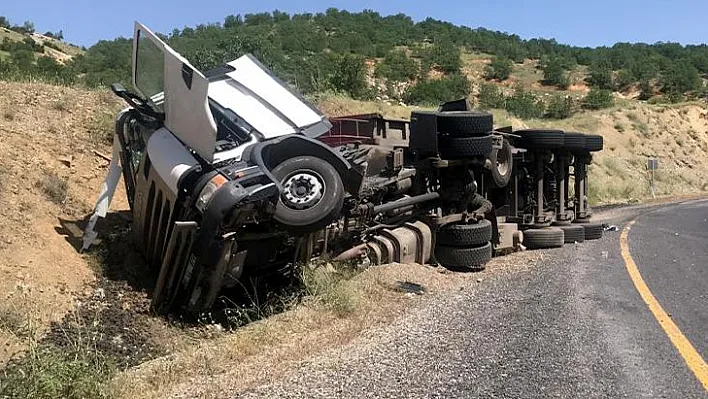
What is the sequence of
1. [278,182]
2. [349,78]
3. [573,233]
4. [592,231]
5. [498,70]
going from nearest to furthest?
[278,182]
[573,233]
[592,231]
[349,78]
[498,70]

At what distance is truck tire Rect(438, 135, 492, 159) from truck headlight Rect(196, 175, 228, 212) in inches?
137

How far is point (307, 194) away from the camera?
6.42 meters

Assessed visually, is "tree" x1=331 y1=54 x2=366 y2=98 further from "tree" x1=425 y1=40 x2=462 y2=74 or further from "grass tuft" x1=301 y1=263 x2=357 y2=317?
"grass tuft" x1=301 y1=263 x2=357 y2=317

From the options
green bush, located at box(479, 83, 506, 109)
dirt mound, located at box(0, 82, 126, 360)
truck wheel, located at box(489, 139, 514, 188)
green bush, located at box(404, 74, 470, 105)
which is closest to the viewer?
dirt mound, located at box(0, 82, 126, 360)

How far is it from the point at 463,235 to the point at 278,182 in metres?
3.19

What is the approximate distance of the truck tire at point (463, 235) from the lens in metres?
8.63

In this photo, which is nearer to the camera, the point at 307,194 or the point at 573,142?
the point at 307,194

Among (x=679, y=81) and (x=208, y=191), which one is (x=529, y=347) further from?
(x=679, y=81)

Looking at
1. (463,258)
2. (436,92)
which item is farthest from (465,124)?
(436,92)

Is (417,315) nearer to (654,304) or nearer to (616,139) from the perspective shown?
(654,304)

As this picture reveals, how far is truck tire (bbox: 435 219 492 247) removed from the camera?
8.63 meters

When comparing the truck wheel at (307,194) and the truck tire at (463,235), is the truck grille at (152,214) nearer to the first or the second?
the truck wheel at (307,194)

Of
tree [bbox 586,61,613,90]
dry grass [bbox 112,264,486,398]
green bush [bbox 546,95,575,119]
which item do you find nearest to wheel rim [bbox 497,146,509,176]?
dry grass [bbox 112,264,486,398]

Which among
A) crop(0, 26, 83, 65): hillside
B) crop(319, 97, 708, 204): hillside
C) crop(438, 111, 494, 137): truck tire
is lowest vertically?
crop(319, 97, 708, 204): hillside
